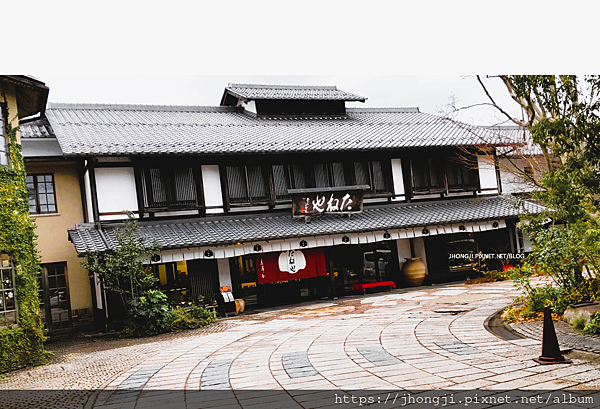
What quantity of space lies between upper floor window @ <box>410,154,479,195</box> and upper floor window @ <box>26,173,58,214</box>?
11566 millimetres

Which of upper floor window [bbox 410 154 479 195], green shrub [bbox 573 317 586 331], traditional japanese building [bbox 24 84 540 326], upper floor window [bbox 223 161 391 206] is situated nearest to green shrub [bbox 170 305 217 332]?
traditional japanese building [bbox 24 84 540 326]

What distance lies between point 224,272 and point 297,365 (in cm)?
808

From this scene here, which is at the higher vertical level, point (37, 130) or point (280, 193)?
point (37, 130)

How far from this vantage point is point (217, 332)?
35.7 ft

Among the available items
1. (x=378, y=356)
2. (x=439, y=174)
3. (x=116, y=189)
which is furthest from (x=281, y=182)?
(x=378, y=356)

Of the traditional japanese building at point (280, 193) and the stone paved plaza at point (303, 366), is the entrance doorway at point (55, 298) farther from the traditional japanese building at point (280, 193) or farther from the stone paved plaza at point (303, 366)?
the stone paved plaza at point (303, 366)

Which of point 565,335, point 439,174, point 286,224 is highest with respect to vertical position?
point 439,174

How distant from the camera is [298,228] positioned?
1491 cm

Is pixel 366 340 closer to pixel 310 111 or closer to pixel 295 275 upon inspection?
pixel 295 275

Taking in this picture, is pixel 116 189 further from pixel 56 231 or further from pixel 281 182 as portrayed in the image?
pixel 281 182

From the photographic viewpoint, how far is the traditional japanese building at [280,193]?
13992 millimetres

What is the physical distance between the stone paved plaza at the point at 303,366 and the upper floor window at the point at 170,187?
438 centimetres

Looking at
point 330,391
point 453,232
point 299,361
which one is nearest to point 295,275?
point 453,232

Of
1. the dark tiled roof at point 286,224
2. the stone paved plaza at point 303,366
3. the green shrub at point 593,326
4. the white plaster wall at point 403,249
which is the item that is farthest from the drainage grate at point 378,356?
the white plaster wall at point 403,249
